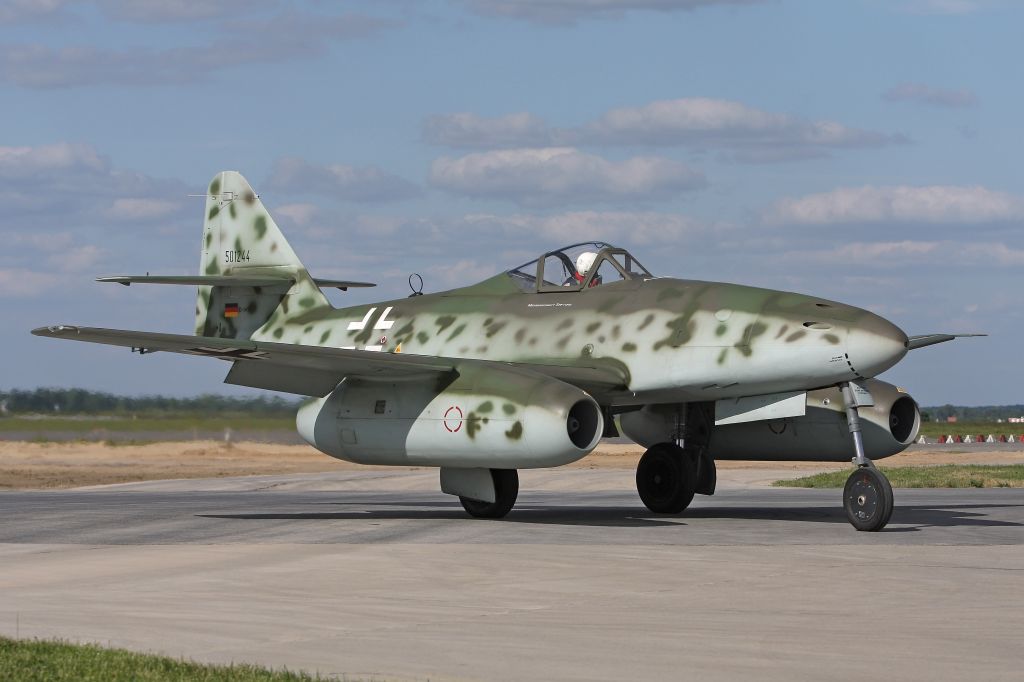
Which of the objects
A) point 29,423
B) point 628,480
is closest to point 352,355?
point 628,480

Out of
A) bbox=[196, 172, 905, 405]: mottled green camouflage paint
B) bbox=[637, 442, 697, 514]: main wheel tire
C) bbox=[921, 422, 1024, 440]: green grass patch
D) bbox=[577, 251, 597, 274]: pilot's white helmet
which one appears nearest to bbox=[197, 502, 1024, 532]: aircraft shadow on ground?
bbox=[637, 442, 697, 514]: main wheel tire

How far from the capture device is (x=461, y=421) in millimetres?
17828

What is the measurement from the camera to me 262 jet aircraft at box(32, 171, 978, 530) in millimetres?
17188

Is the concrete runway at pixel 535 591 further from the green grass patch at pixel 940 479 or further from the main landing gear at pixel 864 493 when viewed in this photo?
the green grass patch at pixel 940 479

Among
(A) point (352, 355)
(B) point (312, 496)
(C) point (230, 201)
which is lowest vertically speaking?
(B) point (312, 496)

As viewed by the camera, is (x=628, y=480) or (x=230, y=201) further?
(x=628, y=480)

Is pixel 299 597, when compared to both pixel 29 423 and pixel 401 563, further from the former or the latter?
pixel 29 423

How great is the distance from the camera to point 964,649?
8789mm

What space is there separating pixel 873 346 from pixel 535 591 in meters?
6.73

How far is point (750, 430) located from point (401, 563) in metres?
8.04

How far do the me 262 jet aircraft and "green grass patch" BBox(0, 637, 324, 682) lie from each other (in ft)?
29.2

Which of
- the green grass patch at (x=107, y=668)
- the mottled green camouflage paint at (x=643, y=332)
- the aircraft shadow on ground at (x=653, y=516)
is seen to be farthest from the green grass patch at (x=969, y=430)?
the green grass patch at (x=107, y=668)

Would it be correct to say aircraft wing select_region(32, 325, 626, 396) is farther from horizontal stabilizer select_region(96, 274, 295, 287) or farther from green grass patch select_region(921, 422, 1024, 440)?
green grass patch select_region(921, 422, 1024, 440)

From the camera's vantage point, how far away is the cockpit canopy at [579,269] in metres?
19.8
